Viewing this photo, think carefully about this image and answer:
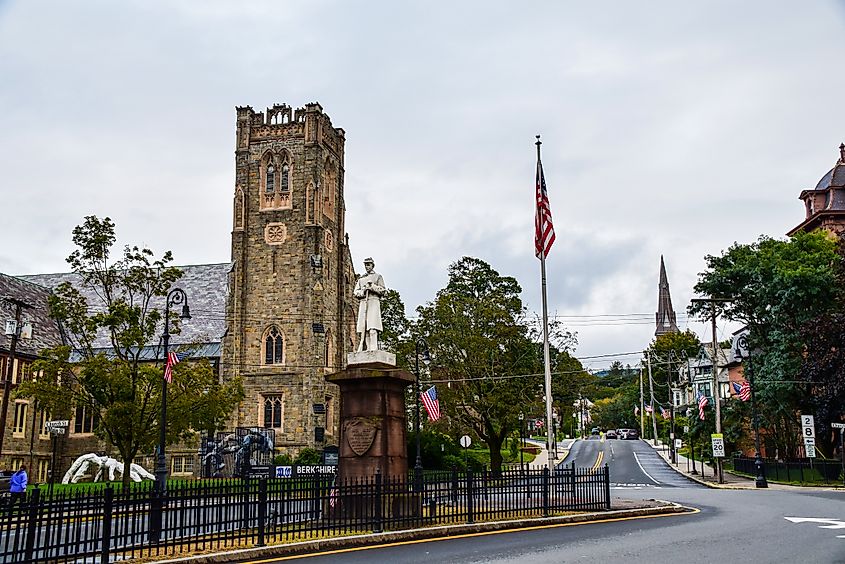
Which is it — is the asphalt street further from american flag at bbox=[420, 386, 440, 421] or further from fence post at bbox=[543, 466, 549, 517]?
american flag at bbox=[420, 386, 440, 421]

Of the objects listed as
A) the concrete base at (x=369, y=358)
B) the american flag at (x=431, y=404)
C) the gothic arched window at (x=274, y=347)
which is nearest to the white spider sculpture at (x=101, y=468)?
the gothic arched window at (x=274, y=347)

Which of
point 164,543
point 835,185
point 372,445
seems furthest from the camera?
point 835,185

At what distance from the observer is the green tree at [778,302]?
153ft

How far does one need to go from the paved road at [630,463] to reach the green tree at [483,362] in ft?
24.0

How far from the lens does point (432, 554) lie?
45.1 feet

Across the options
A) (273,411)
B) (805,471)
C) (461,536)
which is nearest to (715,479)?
(805,471)

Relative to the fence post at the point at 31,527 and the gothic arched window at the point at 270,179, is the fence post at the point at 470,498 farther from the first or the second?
the gothic arched window at the point at 270,179

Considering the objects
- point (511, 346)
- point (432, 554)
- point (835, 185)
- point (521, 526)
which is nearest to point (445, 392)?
point (511, 346)

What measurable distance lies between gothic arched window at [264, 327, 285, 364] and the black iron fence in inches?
1211

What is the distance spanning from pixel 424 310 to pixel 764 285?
20.6m

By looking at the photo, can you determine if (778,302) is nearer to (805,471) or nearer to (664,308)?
(805,471)

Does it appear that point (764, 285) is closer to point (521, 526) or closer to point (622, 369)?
point (521, 526)

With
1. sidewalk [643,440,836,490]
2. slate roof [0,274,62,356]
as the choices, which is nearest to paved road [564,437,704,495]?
sidewalk [643,440,836,490]

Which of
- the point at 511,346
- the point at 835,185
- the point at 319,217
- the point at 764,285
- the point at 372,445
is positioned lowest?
the point at 372,445
